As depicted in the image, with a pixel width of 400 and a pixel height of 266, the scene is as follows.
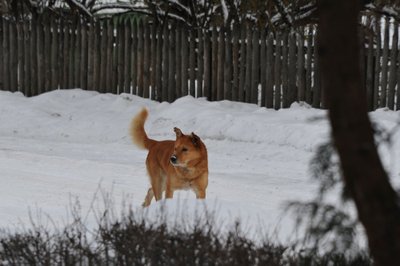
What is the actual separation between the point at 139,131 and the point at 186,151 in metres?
0.93

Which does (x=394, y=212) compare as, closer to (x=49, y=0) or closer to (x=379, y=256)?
(x=379, y=256)

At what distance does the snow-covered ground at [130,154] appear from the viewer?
10.4 m

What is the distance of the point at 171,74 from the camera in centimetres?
1969

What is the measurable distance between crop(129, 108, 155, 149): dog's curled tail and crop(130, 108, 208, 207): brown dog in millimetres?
58

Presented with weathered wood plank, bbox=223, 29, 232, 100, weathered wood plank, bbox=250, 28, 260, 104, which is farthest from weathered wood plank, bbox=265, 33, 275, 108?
weathered wood plank, bbox=223, 29, 232, 100

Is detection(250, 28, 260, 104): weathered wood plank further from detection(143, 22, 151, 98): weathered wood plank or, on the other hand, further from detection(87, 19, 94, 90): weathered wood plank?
detection(87, 19, 94, 90): weathered wood plank

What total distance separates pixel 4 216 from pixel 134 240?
4246mm

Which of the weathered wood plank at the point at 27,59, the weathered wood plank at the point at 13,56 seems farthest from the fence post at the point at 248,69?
the weathered wood plank at the point at 13,56

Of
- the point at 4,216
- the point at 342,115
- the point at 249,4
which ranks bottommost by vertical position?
the point at 4,216

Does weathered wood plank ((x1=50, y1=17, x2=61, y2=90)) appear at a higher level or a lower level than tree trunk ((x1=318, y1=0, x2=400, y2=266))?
higher

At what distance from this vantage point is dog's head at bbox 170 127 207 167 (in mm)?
9867

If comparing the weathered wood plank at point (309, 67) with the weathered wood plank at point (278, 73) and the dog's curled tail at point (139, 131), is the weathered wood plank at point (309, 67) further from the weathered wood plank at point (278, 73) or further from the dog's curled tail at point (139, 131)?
the dog's curled tail at point (139, 131)

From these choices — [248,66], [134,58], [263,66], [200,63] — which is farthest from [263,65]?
[134,58]

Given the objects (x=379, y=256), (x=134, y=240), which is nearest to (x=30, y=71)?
(x=134, y=240)
